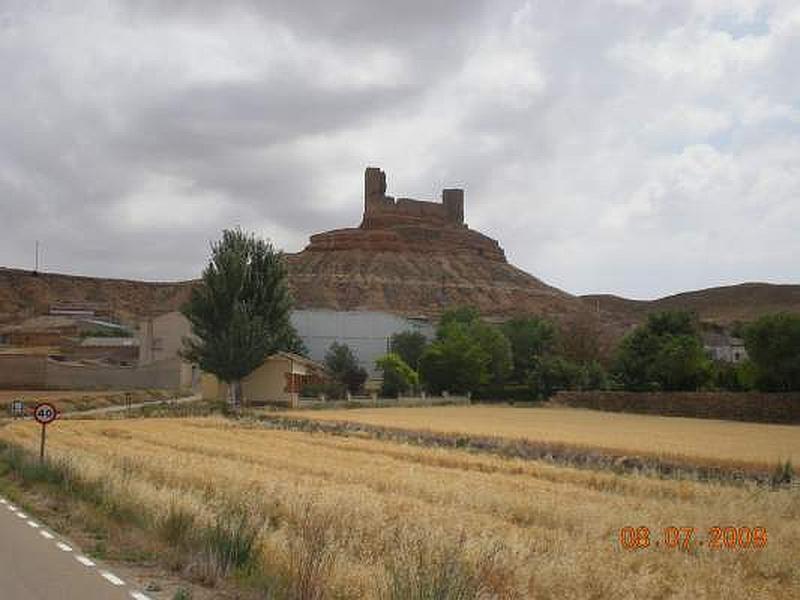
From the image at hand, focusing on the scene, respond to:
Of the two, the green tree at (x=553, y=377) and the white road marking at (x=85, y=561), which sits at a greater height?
the green tree at (x=553, y=377)

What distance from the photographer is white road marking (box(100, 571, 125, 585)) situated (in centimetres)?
1127

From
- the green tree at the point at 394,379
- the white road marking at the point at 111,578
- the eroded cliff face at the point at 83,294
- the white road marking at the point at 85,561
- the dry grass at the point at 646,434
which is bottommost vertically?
the dry grass at the point at 646,434

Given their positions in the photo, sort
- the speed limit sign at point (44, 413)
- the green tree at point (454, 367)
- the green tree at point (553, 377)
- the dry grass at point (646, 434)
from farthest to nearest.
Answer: the green tree at point (553, 377), the green tree at point (454, 367), the dry grass at point (646, 434), the speed limit sign at point (44, 413)

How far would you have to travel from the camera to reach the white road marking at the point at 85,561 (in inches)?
496

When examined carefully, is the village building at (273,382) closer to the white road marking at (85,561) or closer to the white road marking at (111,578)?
the white road marking at (85,561)

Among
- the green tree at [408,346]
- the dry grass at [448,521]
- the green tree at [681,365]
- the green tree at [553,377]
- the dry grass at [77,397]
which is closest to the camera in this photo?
the dry grass at [448,521]

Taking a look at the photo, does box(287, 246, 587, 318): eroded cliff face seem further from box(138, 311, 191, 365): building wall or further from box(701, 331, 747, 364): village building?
box(138, 311, 191, 365): building wall

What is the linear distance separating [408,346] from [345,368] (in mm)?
10955

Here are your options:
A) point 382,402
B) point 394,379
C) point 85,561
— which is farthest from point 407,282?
point 85,561

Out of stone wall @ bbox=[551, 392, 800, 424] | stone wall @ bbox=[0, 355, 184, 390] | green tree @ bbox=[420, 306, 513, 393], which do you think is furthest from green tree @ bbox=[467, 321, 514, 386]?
stone wall @ bbox=[0, 355, 184, 390]

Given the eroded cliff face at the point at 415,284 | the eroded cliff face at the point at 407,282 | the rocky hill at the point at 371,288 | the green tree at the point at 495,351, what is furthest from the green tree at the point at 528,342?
the eroded cliff face at the point at 407,282

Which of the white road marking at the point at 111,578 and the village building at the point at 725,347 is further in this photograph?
the village building at the point at 725,347

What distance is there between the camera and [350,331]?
372 feet

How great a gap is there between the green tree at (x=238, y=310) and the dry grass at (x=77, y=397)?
20.1 ft
